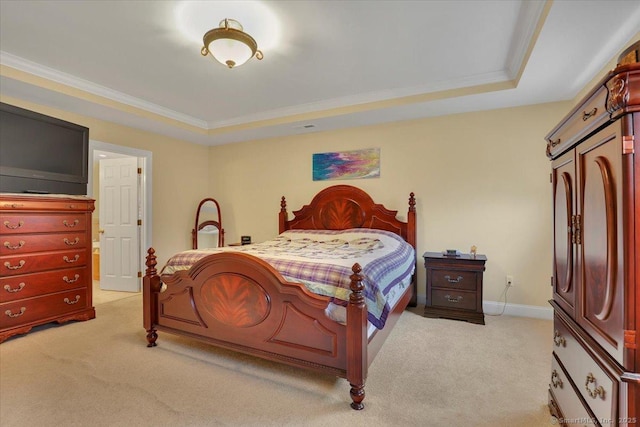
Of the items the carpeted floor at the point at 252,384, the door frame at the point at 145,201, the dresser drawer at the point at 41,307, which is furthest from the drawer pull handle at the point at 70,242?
the door frame at the point at 145,201

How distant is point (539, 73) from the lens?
2.69 meters

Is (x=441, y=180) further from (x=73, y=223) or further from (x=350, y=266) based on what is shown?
(x=73, y=223)

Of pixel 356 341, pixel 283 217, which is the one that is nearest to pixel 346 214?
pixel 283 217

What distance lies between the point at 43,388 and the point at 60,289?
4.69 ft

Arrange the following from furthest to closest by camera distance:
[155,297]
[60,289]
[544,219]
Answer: [544,219], [60,289], [155,297]

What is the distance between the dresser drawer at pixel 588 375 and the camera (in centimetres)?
107

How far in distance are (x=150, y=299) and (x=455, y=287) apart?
3.09 metres

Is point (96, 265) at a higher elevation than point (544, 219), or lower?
→ lower

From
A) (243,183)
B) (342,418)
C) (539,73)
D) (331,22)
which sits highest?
(331,22)

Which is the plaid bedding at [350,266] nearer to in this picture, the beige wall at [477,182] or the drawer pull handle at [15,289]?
the beige wall at [477,182]

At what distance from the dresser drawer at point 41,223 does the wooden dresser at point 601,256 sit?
421 cm

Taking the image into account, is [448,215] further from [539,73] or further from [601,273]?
[601,273]

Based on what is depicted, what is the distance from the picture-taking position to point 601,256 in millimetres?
1143

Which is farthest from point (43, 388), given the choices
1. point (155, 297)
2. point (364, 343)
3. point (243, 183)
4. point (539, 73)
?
point (539, 73)
